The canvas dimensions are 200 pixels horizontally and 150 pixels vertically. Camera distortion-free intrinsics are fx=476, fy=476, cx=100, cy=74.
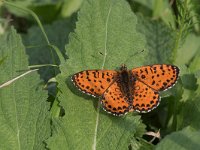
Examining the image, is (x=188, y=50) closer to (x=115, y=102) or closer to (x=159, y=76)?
(x=159, y=76)

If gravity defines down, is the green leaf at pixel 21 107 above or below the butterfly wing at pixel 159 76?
below

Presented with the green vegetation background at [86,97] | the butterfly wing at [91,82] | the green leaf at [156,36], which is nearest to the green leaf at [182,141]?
the green vegetation background at [86,97]

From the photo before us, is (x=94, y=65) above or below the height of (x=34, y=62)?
above

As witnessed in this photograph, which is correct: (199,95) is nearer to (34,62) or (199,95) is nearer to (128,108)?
(128,108)

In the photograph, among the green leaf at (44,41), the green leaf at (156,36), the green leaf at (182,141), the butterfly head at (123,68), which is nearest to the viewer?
the green leaf at (182,141)

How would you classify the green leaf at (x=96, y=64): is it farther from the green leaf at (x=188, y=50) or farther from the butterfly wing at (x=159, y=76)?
the green leaf at (x=188, y=50)

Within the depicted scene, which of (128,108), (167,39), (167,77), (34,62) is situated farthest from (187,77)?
(34,62)
